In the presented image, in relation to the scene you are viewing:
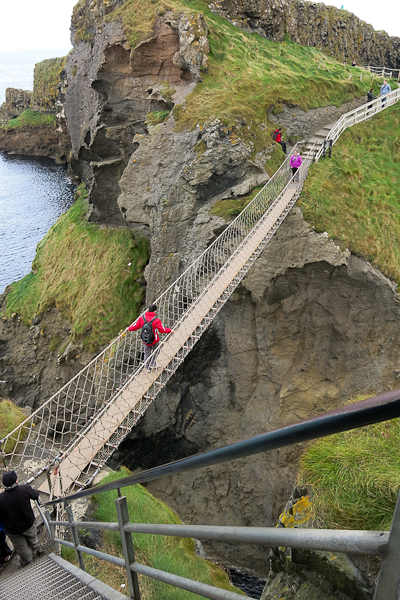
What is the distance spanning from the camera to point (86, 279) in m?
16.6

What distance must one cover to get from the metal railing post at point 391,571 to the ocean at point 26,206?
91.6 ft

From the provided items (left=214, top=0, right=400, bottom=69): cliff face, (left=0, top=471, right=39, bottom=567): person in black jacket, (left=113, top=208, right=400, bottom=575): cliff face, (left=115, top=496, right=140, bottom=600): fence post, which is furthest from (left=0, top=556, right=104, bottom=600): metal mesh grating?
(left=214, top=0, right=400, bottom=69): cliff face

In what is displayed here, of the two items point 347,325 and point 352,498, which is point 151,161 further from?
point 352,498

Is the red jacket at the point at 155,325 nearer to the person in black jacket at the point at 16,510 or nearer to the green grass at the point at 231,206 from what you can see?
the person in black jacket at the point at 16,510

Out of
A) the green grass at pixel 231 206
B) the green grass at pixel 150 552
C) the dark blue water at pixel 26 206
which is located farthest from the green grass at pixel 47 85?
the green grass at pixel 150 552

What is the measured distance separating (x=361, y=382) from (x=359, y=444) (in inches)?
344

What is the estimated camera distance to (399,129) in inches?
592

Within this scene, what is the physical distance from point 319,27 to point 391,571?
30.0m

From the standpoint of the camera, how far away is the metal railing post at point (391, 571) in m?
0.78

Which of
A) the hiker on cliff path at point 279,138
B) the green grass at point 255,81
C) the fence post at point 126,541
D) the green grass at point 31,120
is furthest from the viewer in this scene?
the green grass at point 31,120

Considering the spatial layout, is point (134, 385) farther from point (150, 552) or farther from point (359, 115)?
point (359, 115)

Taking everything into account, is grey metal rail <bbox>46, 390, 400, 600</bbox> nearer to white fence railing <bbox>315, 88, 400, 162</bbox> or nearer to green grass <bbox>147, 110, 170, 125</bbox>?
white fence railing <bbox>315, 88, 400, 162</bbox>

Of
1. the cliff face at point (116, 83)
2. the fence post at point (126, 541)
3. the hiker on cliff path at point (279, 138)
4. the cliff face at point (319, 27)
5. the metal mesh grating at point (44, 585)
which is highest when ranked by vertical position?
the cliff face at point (319, 27)

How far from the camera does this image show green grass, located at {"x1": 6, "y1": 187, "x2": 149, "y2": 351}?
14500 millimetres
